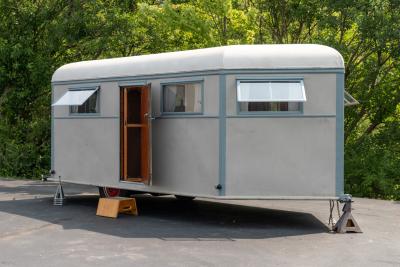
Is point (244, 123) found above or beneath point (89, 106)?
beneath

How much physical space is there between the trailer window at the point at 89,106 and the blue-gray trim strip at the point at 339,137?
4671 mm

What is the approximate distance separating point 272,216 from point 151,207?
2557 millimetres

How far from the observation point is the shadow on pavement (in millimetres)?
8953

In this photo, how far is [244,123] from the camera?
9203 mm

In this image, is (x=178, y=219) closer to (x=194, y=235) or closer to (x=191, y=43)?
(x=194, y=235)

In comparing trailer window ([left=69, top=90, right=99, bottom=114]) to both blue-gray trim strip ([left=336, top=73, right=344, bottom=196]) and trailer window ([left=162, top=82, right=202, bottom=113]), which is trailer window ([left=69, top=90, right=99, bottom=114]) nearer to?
trailer window ([left=162, top=82, right=202, bottom=113])

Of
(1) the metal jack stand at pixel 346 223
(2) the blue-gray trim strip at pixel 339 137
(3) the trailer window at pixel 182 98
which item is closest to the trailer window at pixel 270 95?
(2) the blue-gray trim strip at pixel 339 137

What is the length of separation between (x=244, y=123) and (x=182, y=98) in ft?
4.33

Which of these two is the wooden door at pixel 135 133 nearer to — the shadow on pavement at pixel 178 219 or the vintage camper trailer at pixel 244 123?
the vintage camper trailer at pixel 244 123

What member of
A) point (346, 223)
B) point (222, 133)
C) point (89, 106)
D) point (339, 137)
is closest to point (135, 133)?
point (89, 106)

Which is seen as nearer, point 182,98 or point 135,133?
point 182,98

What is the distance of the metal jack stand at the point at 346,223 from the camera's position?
9.02m

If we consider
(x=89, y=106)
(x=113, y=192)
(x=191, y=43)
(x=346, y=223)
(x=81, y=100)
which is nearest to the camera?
(x=346, y=223)

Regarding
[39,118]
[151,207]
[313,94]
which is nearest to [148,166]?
[151,207]
